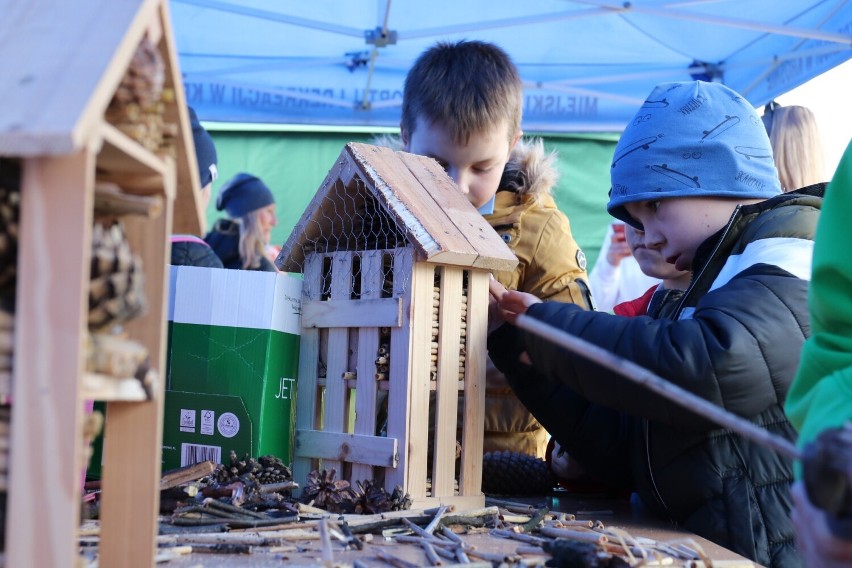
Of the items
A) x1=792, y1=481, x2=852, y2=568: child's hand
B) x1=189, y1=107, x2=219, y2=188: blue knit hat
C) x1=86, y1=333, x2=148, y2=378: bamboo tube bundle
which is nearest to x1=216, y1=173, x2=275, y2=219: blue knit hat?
x1=189, y1=107, x2=219, y2=188: blue knit hat

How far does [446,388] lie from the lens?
1940mm

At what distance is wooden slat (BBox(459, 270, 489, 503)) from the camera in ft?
6.48

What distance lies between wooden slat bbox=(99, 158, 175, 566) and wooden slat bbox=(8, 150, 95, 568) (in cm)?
23

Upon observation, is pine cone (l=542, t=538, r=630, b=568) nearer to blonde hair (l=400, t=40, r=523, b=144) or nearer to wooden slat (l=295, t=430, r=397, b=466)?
wooden slat (l=295, t=430, r=397, b=466)

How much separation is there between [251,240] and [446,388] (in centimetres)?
338

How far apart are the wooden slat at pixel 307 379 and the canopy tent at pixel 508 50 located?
3.38 metres

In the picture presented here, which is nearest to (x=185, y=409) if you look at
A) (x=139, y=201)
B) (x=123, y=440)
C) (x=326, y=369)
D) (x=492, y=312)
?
(x=326, y=369)

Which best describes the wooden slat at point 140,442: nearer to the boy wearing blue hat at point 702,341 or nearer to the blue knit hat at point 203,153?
the boy wearing blue hat at point 702,341

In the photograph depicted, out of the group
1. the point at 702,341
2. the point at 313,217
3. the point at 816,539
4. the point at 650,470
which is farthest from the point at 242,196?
the point at 816,539

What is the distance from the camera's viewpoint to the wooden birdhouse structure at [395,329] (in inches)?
74.0

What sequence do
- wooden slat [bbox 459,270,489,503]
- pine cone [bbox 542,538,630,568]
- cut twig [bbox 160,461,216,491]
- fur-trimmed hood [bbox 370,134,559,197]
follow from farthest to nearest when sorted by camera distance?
fur-trimmed hood [bbox 370,134,559,197] < wooden slat [bbox 459,270,489,503] < cut twig [bbox 160,461,216,491] < pine cone [bbox 542,538,630,568]

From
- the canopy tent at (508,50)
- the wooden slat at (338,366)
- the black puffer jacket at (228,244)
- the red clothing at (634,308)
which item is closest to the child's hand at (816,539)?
the wooden slat at (338,366)

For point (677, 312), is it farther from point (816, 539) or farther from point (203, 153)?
point (203, 153)

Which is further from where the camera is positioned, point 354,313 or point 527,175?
point 527,175
